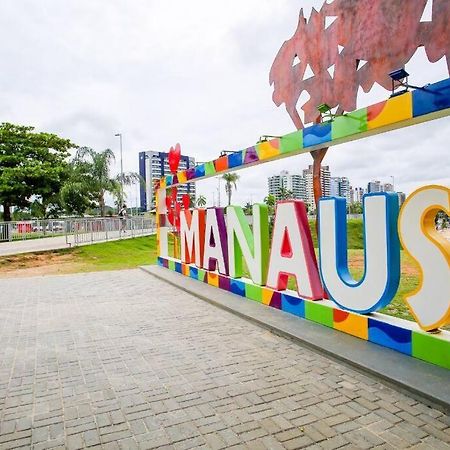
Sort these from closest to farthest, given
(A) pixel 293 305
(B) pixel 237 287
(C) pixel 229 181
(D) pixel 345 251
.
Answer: (D) pixel 345 251 < (A) pixel 293 305 < (B) pixel 237 287 < (C) pixel 229 181

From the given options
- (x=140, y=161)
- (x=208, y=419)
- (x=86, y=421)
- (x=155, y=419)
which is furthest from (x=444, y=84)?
(x=140, y=161)

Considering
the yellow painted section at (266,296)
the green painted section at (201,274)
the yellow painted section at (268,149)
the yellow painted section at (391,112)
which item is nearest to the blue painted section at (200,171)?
the green painted section at (201,274)

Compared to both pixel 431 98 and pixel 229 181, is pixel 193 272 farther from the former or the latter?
pixel 229 181

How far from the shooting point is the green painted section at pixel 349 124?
4.80 meters

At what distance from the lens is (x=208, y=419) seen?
3.15 meters

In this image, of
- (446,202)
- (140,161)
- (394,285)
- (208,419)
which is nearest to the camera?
(208,419)

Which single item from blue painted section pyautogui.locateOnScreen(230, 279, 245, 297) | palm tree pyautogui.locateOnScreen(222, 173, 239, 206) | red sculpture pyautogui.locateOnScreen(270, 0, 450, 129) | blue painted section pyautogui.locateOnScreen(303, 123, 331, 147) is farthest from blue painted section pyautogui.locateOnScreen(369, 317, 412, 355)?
palm tree pyautogui.locateOnScreen(222, 173, 239, 206)

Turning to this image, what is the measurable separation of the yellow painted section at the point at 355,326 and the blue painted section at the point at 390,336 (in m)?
0.08

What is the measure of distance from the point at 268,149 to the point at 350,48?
3.94 meters

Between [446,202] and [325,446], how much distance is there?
8.28ft

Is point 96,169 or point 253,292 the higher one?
point 96,169

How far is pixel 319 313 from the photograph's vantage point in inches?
221

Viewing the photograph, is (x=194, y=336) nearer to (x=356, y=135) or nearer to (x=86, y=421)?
(x=86, y=421)

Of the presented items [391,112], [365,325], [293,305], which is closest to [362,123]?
[391,112]
